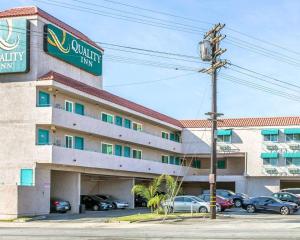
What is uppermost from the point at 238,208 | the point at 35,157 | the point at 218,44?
the point at 218,44

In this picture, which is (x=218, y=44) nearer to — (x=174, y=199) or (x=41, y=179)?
(x=174, y=199)

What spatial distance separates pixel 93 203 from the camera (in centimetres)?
5131

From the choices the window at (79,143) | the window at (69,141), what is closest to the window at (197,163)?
the window at (79,143)

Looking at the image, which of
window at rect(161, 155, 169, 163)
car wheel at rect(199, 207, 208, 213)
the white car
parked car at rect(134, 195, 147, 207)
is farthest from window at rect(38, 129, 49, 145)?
window at rect(161, 155, 169, 163)

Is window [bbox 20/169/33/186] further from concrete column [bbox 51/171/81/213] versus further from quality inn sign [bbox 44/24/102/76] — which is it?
quality inn sign [bbox 44/24/102/76]

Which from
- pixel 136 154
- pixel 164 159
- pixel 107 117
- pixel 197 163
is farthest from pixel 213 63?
pixel 197 163

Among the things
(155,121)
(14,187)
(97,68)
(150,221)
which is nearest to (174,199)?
(150,221)

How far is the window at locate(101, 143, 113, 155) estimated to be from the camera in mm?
53125

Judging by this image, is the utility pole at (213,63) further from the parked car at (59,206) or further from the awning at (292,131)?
the awning at (292,131)

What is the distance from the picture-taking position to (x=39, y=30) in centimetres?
4291

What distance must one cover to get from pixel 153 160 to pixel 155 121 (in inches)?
173

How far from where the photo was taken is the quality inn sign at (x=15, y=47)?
138ft

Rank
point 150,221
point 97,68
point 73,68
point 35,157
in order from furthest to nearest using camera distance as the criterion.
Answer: point 97,68 → point 73,68 → point 35,157 → point 150,221

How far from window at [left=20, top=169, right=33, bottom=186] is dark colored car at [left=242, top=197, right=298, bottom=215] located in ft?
55.0
